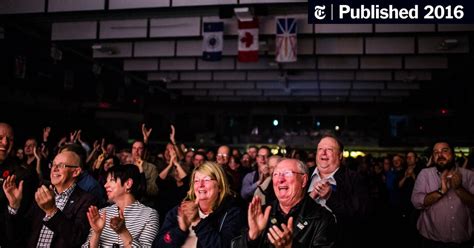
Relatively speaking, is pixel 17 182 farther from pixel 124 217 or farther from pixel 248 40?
pixel 248 40

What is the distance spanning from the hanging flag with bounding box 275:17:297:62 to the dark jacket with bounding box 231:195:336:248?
24.5 feet

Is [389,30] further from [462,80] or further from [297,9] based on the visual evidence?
[462,80]

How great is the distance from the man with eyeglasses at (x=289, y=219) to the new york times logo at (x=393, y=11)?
9.48 feet

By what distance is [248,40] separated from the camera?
32.3 ft

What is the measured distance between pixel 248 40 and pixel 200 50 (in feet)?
9.16

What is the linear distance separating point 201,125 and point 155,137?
12.5ft

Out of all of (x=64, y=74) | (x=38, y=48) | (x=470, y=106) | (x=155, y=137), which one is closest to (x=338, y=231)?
(x=38, y=48)

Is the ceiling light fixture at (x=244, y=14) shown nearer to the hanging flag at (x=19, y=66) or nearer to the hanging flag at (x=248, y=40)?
the hanging flag at (x=248, y=40)

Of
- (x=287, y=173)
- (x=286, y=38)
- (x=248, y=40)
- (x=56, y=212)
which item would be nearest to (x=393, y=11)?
(x=287, y=173)

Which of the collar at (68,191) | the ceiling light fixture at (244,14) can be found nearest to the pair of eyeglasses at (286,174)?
the collar at (68,191)

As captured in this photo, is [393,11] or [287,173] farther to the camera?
[393,11]

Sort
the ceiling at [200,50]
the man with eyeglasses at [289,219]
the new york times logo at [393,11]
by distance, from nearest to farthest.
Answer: the man with eyeglasses at [289,219] → the new york times logo at [393,11] → the ceiling at [200,50]

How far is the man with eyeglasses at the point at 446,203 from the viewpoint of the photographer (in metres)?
4.38

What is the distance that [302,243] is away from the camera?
8.76 ft
